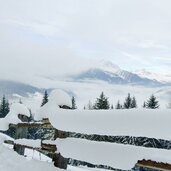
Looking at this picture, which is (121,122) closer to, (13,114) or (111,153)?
(111,153)

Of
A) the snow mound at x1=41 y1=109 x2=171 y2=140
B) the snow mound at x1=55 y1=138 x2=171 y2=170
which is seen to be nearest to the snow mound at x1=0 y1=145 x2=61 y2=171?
the snow mound at x1=55 y1=138 x2=171 y2=170

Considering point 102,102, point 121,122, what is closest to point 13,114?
point 121,122

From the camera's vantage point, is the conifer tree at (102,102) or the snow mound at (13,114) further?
the conifer tree at (102,102)

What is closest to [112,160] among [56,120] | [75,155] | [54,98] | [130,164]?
[130,164]

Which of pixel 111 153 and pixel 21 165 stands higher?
pixel 111 153

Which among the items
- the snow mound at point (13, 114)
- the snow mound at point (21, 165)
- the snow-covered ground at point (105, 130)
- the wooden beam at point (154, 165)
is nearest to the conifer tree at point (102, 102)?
the snow mound at point (13, 114)

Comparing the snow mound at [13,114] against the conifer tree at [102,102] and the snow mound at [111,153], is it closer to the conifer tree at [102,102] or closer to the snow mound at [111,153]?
the snow mound at [111,153]

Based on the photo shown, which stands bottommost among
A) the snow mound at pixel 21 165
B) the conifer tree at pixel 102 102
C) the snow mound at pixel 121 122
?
the snow mound at pixel 21 165

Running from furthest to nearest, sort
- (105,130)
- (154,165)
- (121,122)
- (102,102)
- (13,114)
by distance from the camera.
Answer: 1. (102,102)
2. (13,114)
3. (105,130)
4. (121,122)
5. (154,165)

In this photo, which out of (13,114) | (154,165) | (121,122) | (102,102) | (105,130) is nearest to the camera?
(154,165)

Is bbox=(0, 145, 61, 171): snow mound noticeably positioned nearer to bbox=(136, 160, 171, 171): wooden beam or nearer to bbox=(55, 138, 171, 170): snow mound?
bbox=(55, 138, 171, 170): snow mound

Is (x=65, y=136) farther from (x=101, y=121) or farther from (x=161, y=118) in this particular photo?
(x=161, y=118)

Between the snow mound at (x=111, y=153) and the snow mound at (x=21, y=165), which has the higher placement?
the snow mound at (x=111, y=153)

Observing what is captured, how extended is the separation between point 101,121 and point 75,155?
0.90 m
